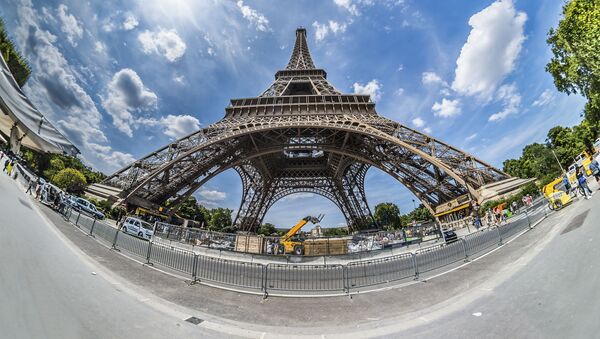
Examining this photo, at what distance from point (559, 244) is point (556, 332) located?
14.2ft

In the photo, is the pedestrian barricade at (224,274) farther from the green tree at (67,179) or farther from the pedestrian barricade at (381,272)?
the green tree at (67,179)

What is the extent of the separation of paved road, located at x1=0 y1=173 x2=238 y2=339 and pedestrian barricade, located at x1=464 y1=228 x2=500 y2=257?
9.81m

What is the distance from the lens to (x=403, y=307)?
18.1ft

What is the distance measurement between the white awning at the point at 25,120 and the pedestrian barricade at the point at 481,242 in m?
12.5

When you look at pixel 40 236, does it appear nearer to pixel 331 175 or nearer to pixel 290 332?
pixel 290 332

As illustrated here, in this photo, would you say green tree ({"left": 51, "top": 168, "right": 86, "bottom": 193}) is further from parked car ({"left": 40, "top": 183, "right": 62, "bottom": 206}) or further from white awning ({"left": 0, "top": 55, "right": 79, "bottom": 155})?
white awning ({"left": 0, "top": 55, "right": 79, "bottom": 155})

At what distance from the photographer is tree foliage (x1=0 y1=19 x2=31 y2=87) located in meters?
18.1

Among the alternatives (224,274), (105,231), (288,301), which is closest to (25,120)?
(224,274)

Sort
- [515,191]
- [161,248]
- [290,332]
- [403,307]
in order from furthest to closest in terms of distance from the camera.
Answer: [515,191]
[161,248]
[403,307]
[290,332]

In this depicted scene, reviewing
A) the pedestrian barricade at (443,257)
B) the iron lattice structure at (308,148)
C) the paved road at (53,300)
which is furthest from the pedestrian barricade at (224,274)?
the iron lattice structure at (308,148)

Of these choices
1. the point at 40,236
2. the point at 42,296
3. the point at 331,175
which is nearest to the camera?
the point at 42,296

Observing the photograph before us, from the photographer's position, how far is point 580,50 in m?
14.4

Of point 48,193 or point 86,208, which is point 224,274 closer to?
point 48,193

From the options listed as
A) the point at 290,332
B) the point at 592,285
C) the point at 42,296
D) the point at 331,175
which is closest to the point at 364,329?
the point at 290,332
